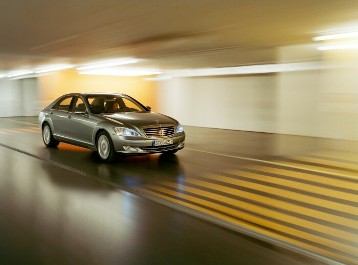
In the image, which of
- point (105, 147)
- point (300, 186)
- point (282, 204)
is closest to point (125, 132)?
point (105, 147)

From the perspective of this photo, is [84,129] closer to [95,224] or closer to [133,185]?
[133,185]

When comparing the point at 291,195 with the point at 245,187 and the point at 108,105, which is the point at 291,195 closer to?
the point at 245,187

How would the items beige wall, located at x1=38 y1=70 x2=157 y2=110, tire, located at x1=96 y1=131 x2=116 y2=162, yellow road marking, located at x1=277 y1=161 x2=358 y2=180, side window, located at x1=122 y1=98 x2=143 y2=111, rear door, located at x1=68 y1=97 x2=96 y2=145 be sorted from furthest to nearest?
1. beige wall, located at x1=38 y1=70 x2=157 y2=110
2. side window, located at x1=122 y1=98 x2=143 y2=111
3. rear door, located at x1=68 y1=97 x2=96 y2=145
4. tire, located at x1=96 y1=131 x2=116 y2=162
5. yellow road marking, located at x1=277 y1=161 x2=358 y2=180

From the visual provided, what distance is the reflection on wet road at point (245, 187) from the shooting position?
4.31 metres

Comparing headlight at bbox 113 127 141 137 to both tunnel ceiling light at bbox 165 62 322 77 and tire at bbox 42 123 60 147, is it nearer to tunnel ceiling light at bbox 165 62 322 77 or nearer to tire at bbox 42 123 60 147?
tire at bbox 42 123 60 147

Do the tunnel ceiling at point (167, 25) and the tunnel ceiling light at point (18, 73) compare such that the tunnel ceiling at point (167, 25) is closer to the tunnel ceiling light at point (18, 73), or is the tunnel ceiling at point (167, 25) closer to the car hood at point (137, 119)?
the car hood at point (137, 119)

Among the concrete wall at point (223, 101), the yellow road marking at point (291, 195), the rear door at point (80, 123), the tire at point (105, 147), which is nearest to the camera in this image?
the yellow road marking at point (291, 195)

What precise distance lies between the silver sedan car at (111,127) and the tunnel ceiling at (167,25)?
1.91 metres

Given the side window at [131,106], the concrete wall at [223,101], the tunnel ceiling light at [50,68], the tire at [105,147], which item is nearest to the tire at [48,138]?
the side window at [131,106]

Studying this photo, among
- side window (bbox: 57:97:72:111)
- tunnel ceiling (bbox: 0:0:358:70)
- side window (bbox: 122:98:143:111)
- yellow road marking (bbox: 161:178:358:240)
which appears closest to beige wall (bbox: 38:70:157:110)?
tunnel ceiling (bbox: 0:0:358:70)

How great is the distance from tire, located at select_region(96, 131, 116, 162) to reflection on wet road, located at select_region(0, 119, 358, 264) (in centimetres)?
21

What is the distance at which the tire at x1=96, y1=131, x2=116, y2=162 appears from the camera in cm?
867

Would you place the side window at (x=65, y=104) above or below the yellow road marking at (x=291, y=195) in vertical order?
above

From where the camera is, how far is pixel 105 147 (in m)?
8.88
